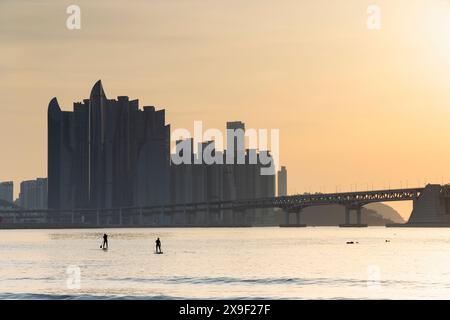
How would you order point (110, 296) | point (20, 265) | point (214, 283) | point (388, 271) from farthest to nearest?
point (20, 265) < point (388, 271) < point (214, 283) < point (110, 296)

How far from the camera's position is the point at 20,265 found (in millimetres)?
79938

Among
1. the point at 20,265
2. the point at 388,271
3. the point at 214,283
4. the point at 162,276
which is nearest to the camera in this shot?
the point at 214,283

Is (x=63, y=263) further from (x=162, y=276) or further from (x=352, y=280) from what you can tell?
(x=352, y=280)
